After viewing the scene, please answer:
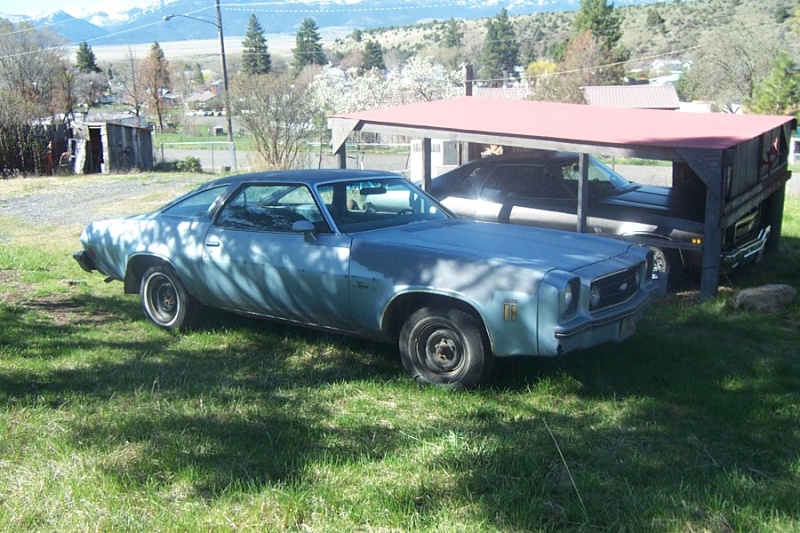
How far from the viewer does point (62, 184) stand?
78.7 ft

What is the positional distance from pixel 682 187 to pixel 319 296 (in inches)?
230

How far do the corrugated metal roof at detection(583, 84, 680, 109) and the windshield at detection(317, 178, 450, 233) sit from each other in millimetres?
41845

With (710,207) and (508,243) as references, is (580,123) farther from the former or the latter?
(508,243)

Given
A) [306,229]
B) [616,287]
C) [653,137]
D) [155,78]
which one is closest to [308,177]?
[306,229]

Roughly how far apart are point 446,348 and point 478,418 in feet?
2.21

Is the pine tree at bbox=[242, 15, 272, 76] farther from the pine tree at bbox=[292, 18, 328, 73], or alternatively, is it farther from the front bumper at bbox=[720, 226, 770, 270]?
the front bumper at bbox=[720, 226, 770, 270]

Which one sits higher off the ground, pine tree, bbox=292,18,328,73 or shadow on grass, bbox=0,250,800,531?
pine tree, bbox=292,18,328,73

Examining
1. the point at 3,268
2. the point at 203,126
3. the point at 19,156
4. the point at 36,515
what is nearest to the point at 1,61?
the point at 203,126

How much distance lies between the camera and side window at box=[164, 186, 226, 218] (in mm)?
6951

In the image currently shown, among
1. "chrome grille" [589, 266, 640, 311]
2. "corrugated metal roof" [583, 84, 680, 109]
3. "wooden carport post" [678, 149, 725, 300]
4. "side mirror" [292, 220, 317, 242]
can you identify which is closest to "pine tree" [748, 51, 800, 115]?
"corrugated metal roof" [583, 84, 680, 109]

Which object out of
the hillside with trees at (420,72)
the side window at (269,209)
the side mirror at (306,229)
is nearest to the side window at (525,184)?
the side window at (269,209)

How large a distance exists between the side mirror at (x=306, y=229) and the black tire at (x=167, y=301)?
56.5 inches

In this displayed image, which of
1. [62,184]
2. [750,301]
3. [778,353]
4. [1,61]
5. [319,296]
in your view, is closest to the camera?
[319,296]

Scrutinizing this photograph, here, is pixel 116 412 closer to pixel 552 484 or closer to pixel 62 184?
pixel 552 484
